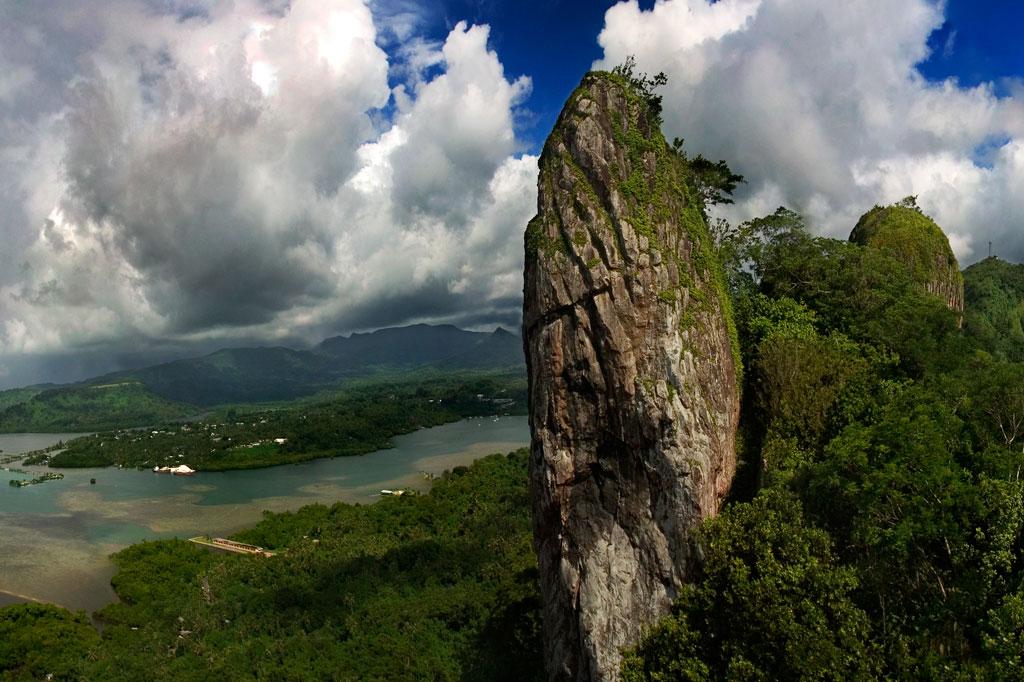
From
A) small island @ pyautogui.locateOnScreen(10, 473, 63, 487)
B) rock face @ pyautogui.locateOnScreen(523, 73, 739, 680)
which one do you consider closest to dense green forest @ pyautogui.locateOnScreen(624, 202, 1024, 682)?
rock face @ pyautogui.locateOnScreen(523, 73, 739, 680)

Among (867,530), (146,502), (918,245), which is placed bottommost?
(146,502)

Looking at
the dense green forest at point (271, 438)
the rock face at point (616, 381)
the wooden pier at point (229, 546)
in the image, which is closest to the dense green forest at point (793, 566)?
the rock face at point (616, 381)

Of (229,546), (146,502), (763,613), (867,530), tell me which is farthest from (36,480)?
(867,530)

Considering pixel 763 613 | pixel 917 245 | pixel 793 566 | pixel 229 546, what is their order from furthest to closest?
1. pixel 229 546
2. pixel 917 245
3. pixel 793 566
4. pixel 763 613

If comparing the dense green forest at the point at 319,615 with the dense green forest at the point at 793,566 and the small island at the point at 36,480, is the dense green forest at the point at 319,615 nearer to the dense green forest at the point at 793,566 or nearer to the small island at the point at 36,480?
the dense green forest at the point at 793,566

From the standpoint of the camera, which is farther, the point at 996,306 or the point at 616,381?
the point at 996,306

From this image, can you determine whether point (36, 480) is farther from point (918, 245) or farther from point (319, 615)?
point (918, 245)

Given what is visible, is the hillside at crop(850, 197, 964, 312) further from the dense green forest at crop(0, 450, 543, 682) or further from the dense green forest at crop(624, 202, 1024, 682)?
the dense green forest at crop(0, 450, 543, 682)
